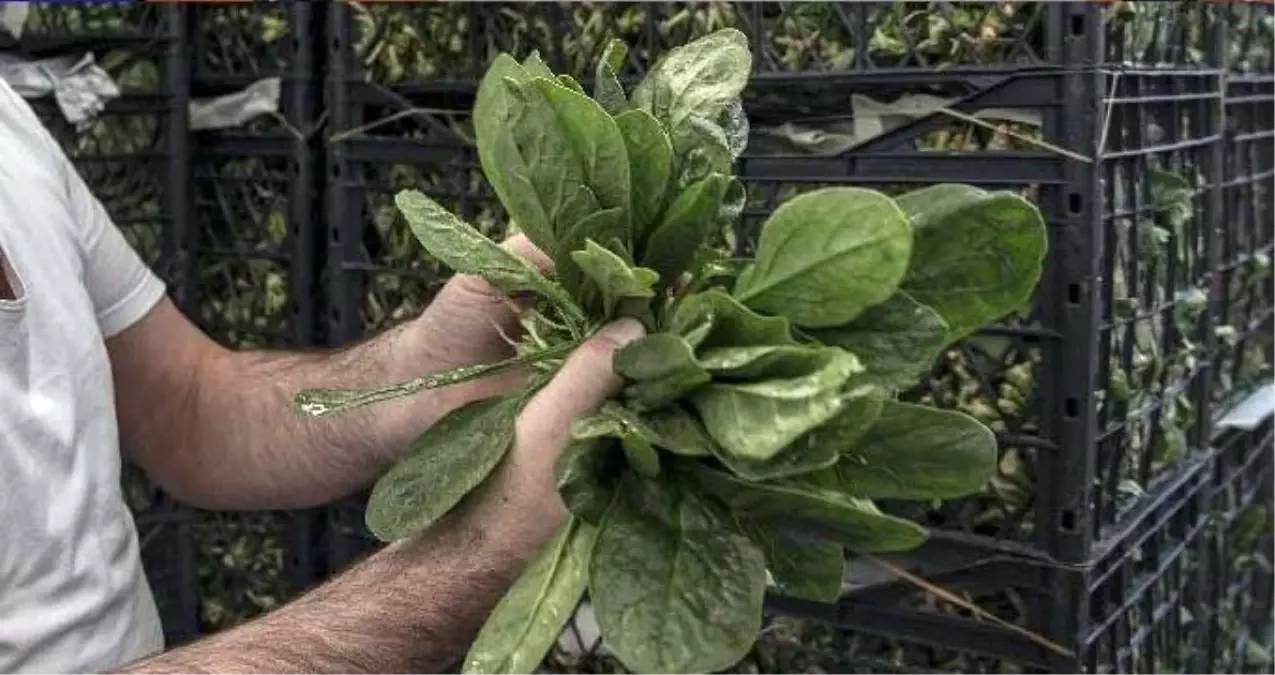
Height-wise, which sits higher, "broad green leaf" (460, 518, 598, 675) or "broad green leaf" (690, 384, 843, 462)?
"broad green leaf" (690, 384, 843, 462)

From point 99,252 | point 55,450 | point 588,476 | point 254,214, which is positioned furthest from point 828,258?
point 254,214

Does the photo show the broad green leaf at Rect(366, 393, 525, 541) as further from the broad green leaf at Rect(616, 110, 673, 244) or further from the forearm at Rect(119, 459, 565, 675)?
the broad green leaf at Rect(616, 110, 673, 244)

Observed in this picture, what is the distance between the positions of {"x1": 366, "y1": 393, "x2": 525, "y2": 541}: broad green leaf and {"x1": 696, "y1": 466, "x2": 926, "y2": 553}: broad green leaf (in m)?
0.12

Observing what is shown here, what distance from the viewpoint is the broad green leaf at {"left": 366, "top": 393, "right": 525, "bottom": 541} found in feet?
2.67

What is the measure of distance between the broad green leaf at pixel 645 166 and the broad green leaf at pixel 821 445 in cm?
16

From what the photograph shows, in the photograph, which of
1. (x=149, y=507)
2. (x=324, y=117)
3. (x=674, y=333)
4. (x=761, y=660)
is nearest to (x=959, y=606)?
(x=761, y=660)

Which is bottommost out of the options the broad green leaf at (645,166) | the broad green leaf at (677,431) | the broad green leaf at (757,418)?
the broad green leaf at (677,431)

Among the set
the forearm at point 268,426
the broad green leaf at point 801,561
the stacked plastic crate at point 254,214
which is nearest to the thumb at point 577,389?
the broad green leaf at point 801,561

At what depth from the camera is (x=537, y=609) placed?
76 cm

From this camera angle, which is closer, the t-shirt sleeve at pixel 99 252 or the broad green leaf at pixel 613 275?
the broad green leaf at pixel 613 275

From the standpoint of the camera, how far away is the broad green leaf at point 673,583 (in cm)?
71

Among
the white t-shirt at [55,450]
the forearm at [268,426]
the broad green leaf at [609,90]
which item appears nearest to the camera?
the broad green leaf at [609,90]

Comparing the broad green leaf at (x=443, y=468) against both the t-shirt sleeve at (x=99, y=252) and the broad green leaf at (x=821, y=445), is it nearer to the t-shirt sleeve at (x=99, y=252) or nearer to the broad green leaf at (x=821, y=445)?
the broad green leaf at (x=821, y=445)

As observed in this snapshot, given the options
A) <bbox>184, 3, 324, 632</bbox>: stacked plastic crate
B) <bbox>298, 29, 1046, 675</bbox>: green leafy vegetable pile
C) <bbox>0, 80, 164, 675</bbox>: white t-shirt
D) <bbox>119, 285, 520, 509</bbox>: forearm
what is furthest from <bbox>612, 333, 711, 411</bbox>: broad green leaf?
<bbox>184, 3, 324, 632</bbox>: stacked plastic crate
